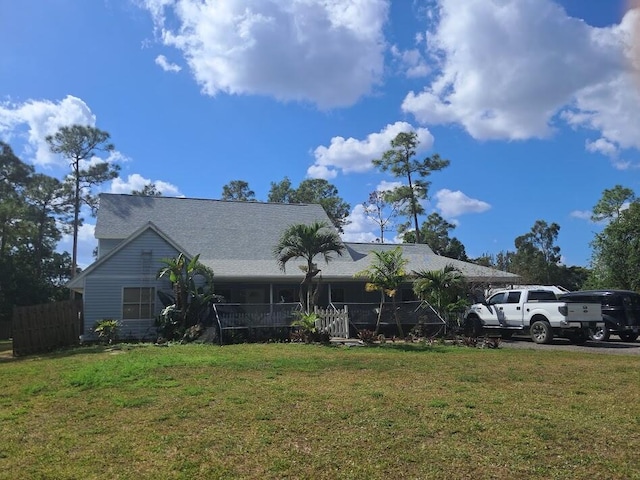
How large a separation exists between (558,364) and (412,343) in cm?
587

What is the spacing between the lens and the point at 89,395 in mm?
8141

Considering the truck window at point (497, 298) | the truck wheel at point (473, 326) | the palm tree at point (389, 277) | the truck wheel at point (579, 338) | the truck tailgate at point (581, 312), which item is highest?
the palm tree at point (389, 277)

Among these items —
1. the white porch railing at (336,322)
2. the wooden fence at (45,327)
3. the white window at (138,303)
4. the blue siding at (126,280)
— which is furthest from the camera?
the white window at (138,303)

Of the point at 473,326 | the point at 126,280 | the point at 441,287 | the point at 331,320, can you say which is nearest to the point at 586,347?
the point at 473,326

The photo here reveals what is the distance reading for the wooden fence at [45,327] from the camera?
629 inches

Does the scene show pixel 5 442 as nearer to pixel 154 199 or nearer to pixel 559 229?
pixel 154 199

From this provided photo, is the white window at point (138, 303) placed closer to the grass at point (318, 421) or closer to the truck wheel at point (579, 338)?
the grass at point (318, 421)

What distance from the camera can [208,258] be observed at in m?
25.0

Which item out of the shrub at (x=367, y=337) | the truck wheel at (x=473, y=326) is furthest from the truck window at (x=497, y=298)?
the shrub at (x=367, y=337)

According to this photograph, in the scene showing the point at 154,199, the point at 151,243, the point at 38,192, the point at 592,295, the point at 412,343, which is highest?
the point at 38,192

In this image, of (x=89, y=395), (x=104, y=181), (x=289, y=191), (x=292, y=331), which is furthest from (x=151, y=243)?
(x=289, y=191)

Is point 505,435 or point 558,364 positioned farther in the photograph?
point 558,364

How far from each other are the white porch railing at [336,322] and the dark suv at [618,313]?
25.0ft

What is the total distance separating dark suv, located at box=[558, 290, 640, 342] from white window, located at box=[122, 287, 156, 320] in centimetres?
1526
